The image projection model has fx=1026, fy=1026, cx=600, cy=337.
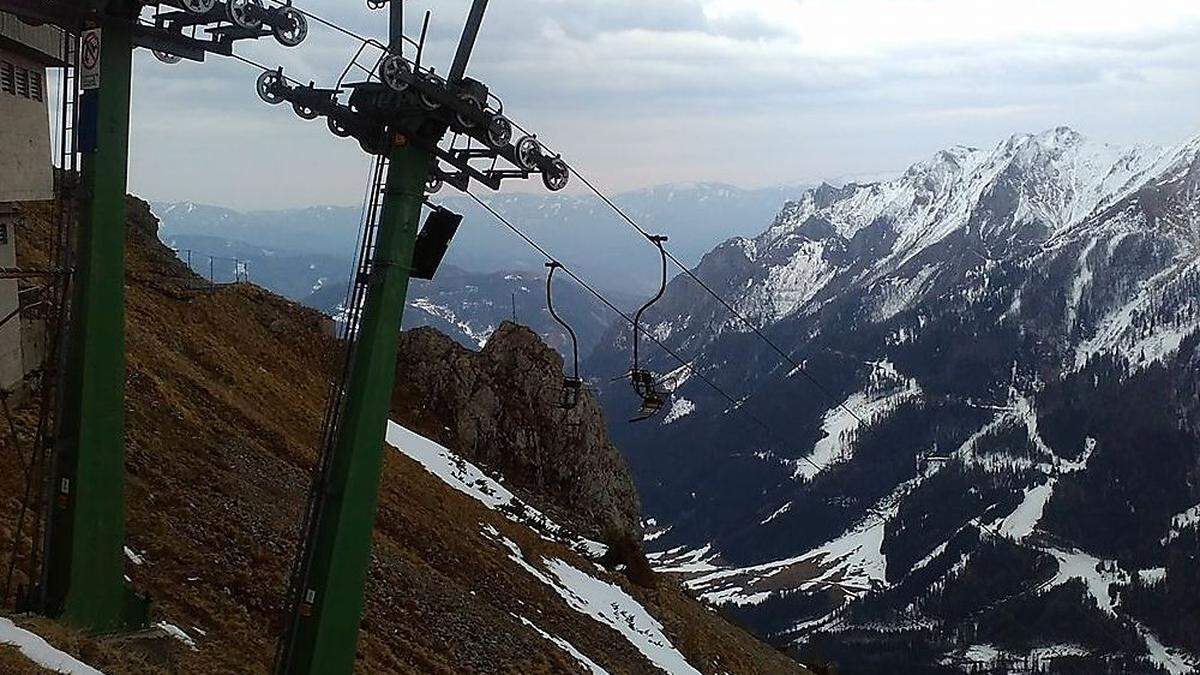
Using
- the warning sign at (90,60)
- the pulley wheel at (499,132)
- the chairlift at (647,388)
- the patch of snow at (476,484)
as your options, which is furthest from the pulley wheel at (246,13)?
the patch of snow at (476,484)

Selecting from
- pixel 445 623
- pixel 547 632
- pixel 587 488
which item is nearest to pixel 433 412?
pixel 587 488

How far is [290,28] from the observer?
14.9 metres

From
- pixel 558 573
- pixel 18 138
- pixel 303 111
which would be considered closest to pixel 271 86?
pixel 303 111

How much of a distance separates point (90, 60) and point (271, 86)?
2490 millimetres

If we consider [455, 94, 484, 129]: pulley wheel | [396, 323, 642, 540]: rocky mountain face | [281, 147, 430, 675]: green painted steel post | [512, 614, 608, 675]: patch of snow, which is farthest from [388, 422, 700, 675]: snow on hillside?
[455, 94, 484, 129]: pulley wheel

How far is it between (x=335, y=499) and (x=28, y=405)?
574 inches

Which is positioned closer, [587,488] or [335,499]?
[335,499]

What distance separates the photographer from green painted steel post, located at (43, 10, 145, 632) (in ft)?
47.7

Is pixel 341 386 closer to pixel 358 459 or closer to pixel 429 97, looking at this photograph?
pixel 358 459

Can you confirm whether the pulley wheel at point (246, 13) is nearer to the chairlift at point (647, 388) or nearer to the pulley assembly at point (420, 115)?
the pulley assembly at point (420, 115)

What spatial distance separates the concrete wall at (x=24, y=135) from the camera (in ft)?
66.4

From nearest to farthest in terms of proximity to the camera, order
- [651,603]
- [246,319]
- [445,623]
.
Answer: [445,623] < [651,603] < [246,319]

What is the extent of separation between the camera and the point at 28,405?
23844 mm

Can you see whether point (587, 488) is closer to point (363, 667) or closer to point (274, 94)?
point (363, 667)
